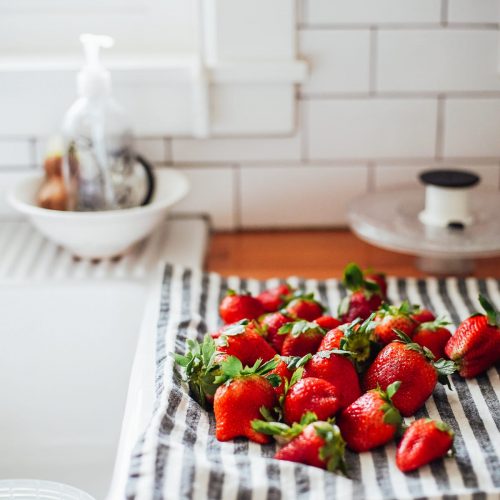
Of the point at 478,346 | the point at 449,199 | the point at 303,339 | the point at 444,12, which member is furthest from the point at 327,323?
the point at 444,12

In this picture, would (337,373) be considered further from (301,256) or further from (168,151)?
(168,151)

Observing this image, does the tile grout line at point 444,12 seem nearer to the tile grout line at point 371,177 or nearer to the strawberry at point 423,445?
the tile grout line at point 371,177

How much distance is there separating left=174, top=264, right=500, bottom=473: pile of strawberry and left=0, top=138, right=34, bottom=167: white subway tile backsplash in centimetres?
53

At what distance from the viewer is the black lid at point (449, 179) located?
3.74 feet

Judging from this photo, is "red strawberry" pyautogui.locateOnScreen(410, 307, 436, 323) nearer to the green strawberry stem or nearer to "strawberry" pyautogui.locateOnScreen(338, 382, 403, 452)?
the green strawberry stem

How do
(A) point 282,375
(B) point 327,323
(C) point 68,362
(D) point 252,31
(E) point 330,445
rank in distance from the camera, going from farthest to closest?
(D) point 252,31, (C) point 68,362, (B) point 327,323, (A) point 282,375, (E) point 330,445

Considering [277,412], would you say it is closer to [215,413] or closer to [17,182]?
[215,413]

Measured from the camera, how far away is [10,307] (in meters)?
1.13

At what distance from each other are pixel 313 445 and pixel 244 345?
162 millimetres

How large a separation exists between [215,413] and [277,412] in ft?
0.18

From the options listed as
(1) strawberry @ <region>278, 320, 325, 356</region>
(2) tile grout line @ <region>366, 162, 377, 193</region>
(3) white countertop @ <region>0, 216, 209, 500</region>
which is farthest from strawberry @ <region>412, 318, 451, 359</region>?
(2) tile grout line @ <region>366, 162, 377, 193</region>

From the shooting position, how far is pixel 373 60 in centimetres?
126

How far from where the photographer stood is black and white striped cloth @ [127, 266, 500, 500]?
0.69 m

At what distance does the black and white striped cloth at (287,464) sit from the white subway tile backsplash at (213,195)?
1.46 feet
